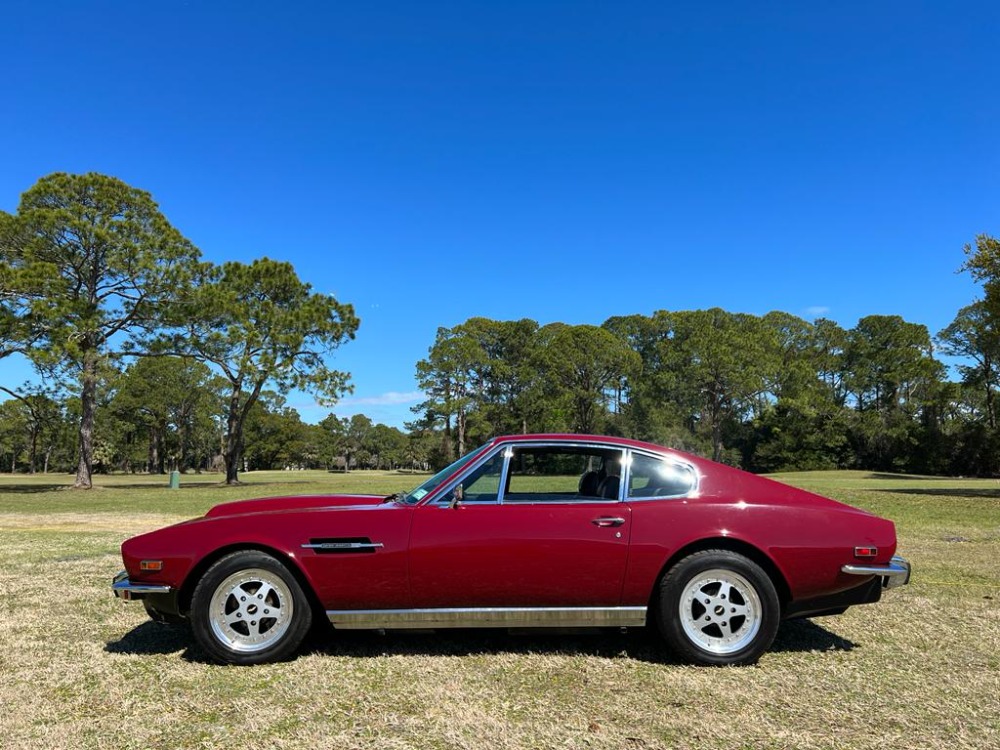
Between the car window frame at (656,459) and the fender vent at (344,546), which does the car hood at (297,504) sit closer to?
the fender vent at (344,546)

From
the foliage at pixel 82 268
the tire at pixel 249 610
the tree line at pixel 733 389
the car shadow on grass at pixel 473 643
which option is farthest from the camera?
the tree line at pixel 733 389

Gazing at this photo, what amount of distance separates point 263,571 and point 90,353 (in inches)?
1029

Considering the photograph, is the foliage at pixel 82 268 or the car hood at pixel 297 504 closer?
the car hood at pixel 297 504

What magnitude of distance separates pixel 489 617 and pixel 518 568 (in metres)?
0.36

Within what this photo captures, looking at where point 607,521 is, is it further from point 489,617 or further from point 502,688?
point 502,688

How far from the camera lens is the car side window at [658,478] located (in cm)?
425

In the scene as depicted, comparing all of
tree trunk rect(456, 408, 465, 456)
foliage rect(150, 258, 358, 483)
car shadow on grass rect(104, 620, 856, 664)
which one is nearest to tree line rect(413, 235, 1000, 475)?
tree trunk rect(456, 408, 465, 456)

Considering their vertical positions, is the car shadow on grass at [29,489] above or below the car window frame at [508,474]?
below

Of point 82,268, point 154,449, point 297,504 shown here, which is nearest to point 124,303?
point 82,268

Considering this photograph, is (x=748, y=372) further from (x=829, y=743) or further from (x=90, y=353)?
(x=829, y=743)

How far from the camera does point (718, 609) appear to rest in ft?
13.3

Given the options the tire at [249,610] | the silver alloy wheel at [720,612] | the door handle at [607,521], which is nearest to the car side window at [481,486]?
the door handle at [607,521]

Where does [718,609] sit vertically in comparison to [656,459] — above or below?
below

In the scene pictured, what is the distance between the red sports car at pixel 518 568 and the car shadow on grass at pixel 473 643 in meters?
0.33
